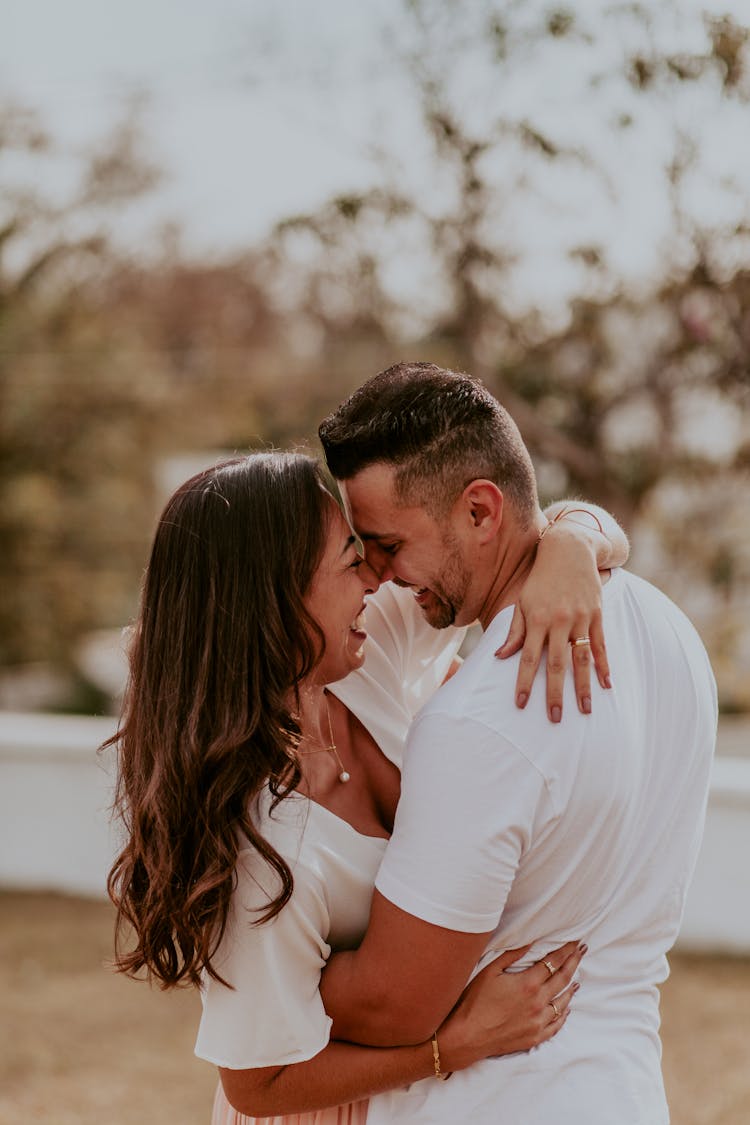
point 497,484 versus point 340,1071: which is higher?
point 497,484

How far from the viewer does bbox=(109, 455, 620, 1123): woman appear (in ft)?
5.53

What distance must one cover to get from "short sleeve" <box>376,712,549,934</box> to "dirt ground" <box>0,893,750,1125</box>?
287 cm

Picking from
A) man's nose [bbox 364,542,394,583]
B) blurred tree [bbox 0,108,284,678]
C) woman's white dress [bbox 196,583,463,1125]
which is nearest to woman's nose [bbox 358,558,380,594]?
man's nose [bbox 364,542,394,583]

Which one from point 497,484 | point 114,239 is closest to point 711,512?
point 497,484

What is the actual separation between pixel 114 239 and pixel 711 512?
819cm

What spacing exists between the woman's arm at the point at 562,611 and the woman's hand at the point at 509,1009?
1.29ft

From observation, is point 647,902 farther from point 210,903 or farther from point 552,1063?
point 210,903

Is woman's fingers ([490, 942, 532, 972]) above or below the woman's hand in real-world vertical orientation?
above

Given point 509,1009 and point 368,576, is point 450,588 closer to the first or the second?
point 368,576

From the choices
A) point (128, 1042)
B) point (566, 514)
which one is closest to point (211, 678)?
point (566, 514)

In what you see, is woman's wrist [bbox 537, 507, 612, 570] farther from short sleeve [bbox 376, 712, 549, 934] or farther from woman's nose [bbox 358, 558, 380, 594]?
short sleeve [bbox 376, 712, 549, 934]

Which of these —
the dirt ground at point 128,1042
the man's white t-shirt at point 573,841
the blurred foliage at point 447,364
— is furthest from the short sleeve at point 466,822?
the blurred foliage at point 447,364

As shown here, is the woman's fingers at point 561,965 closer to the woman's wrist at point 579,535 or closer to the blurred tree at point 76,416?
the woman's wrist at point 579,535

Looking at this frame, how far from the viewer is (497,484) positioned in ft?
6.07
